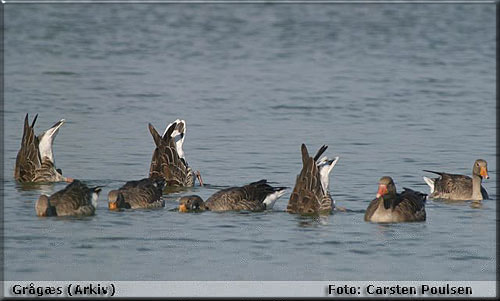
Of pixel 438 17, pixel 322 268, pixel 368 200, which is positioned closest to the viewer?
pixel 322 268

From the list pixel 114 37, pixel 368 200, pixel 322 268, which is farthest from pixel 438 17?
pixel 322 268

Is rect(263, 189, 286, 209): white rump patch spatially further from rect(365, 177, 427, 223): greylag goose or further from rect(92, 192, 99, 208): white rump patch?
rect(92, 192, 99, 208): white rump patch

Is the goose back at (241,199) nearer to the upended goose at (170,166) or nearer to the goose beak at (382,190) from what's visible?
the goose beak at (382,190)

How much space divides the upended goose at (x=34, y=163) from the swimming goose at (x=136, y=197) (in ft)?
6.20

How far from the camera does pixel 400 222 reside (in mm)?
12680

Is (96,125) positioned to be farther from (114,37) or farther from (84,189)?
(114,37)

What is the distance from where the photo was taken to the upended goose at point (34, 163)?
48.8ft

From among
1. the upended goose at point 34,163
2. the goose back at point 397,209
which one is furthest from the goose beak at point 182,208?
the upended goose at point 34,163

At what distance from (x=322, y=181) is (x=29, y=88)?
39.1 ft

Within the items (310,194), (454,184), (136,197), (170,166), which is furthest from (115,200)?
(454,184)

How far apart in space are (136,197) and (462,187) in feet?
13.6

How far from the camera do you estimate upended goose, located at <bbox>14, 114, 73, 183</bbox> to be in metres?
14.9

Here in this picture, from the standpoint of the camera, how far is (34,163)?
1488 centimetres

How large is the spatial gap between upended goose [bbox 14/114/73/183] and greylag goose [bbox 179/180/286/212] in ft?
8.57
